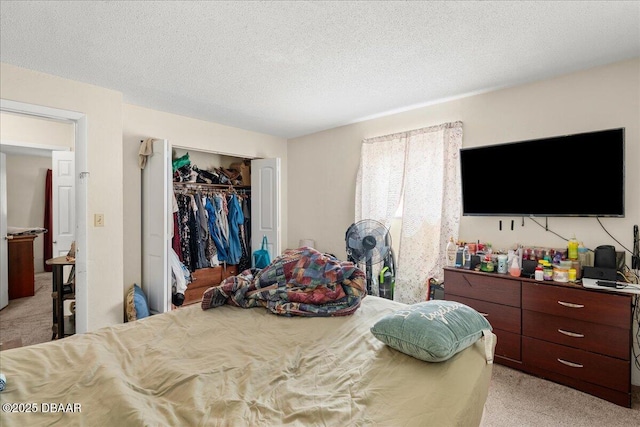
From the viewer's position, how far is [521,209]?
8.41ft

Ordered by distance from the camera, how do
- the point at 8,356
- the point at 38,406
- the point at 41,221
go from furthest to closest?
the point at 41,221
the point at 8,356
the point at 38,406

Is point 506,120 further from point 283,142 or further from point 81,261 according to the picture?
point 81,261

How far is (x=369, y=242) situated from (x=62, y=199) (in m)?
3.81

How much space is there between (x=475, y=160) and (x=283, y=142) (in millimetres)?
2850

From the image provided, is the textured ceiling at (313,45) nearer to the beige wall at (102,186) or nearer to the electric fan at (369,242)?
the beige wall at (102,186)

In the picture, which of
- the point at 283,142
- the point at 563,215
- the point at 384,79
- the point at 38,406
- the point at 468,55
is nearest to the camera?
the point at 38,406

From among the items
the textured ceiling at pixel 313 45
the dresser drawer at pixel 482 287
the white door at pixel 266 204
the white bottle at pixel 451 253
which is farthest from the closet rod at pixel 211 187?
the dresser drawer at pixel 482 287

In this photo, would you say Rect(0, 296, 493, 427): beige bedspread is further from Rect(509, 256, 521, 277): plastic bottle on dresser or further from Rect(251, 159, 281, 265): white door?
Rect(251, 159, 281, 265): white door

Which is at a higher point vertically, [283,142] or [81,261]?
[283,142]

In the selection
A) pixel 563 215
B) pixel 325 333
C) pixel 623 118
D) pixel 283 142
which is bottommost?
pixel 325 333

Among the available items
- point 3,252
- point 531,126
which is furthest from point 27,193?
point 531,126

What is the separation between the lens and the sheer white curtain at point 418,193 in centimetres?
303

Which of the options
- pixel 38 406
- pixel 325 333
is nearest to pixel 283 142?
pixel 325 333

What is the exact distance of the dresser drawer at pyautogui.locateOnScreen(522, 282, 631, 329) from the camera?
6.33 ft
